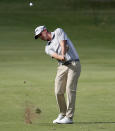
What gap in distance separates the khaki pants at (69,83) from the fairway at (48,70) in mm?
343

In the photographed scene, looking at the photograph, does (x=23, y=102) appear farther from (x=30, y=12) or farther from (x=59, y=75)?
(x=30, y=12)

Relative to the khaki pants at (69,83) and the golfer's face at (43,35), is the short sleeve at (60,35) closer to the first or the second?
the golfer's face at (43,35)

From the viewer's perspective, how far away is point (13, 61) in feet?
83.8

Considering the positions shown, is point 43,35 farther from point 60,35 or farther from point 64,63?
point 64,63

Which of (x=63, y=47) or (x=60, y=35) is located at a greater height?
(x=60, y=35)

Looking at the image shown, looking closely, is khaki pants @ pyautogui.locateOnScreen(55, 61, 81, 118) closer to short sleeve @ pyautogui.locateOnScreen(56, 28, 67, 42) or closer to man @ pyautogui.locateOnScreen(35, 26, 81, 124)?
man @ pyautogui.locateOnScreen(35, 26, 81, 124)

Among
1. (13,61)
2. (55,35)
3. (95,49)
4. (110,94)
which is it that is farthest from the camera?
(95,49)

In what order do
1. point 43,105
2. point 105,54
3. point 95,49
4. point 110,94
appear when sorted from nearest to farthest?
point 43,105 < point 110,94 < point 105,54 < point 95,49

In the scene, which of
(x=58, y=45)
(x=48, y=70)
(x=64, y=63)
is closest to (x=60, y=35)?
(x=58, y=45)

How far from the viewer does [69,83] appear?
12711 millimetres

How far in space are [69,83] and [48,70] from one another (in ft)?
32.1

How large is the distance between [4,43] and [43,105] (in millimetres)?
17641

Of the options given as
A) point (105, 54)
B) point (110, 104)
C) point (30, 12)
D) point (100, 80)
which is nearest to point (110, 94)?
point (110, 104)

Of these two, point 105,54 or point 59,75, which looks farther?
point 105,54
